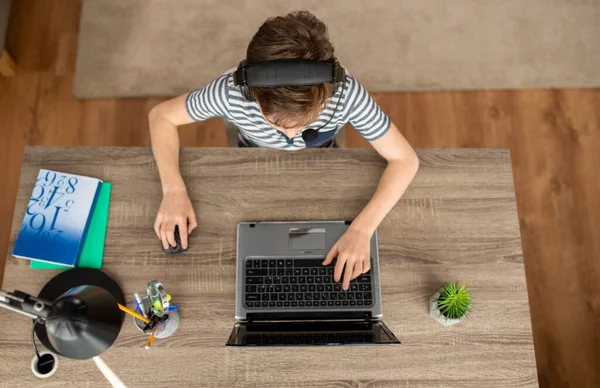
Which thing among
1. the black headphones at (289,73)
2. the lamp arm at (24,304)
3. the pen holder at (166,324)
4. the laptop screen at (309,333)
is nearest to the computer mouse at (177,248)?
the pen holder at (166,324)

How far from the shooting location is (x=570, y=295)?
6.48ft

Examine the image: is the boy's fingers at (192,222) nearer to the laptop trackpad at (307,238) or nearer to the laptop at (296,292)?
the laptop at (296,292)

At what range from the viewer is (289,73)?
0.88 metres

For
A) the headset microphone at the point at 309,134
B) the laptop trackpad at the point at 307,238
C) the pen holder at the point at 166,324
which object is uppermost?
the headset microphone at the point at 309,134

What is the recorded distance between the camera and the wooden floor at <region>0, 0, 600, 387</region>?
2.02 metres

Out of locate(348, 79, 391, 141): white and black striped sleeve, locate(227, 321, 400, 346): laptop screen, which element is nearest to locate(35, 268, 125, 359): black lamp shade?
locate(227, 321, 400, 346): laptop screen

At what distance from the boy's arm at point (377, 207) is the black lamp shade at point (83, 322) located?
0.49m

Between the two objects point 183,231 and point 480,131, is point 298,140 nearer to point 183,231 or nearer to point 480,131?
point 183,231

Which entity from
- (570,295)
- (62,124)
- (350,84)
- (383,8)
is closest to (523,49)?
(383,8)

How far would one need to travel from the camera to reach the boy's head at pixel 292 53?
0.92 metres

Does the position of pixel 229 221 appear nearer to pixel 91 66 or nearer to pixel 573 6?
pixel 91 66

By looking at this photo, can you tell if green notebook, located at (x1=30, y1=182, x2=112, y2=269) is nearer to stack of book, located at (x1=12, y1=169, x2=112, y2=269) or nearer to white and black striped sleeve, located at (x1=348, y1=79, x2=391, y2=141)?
stack of book, located at (x1=12, y1=169, x2=112, y2=269)

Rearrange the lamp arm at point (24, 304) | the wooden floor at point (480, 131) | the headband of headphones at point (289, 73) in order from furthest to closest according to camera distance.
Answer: the wooden floor at point (480, 131)
the headband of headphones at point (289, 73)
the lamp arm at point (24, 304)

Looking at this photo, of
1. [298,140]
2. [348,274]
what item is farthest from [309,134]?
[348,274]
